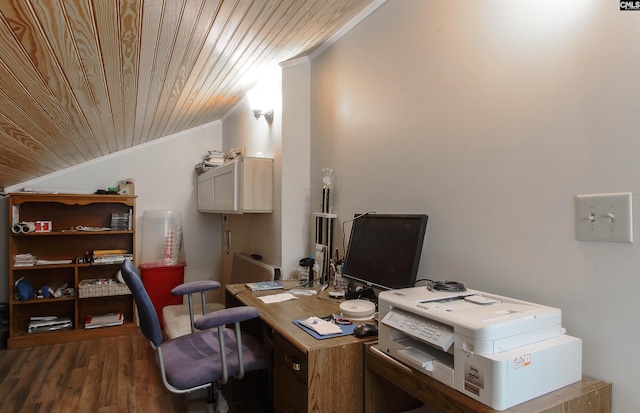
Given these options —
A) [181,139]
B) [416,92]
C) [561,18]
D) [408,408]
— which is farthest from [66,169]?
[561,18]

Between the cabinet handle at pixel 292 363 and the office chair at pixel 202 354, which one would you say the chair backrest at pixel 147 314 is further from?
the cabinet handle at pixel 292 363

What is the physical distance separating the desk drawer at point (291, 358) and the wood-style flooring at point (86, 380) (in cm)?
121

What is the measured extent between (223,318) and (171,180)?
10.7 feet

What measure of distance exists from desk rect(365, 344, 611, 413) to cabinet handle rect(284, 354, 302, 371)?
27 cm

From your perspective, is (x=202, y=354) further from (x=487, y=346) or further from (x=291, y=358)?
(x=487, y=346)

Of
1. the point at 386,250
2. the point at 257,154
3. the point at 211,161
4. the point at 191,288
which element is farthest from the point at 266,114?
the point at 386,250

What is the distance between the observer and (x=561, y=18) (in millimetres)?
1255

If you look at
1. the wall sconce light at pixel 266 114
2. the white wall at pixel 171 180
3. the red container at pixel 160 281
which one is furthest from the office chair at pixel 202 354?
the white wall at pixel 171 180

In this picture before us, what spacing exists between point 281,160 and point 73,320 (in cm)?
295

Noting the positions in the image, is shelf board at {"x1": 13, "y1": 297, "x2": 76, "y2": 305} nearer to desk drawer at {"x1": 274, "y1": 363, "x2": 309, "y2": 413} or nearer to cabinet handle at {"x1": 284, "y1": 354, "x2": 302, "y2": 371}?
desk drawer at {"x1": 274, "y1": 363, "x2": 309, "y2": 413}

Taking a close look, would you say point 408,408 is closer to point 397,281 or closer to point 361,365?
point 361,365

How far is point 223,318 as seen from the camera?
157cm

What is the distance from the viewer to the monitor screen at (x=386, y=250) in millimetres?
1710

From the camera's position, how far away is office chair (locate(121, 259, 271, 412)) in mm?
1600
